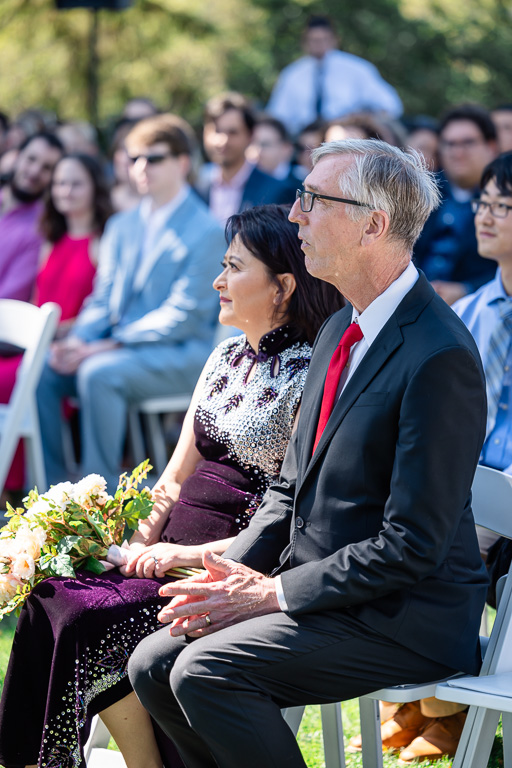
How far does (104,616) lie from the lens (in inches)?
92.2

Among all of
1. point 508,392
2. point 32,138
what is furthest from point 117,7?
point 508,392

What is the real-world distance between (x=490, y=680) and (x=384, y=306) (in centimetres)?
90

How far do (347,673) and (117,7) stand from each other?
961 cm

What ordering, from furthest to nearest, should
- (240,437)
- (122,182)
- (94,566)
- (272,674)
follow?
1. (122,182)
2. (240,437)
3. (94,566)
4. (272,674)

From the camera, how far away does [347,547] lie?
208cm

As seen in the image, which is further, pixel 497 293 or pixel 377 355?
pixel 497 293

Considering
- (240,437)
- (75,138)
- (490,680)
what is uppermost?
(75,138)

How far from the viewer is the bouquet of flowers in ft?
8.02

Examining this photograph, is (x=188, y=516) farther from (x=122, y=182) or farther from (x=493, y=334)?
(x=122, y=182)

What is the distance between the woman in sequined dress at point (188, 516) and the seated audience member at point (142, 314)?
8.49ft

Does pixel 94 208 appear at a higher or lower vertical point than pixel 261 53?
Result: lower

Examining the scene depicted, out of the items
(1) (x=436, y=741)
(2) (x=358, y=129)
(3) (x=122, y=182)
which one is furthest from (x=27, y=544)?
(3) (x=122, y=182)

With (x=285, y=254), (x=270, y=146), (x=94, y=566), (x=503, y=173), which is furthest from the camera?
(x=270, y=146)

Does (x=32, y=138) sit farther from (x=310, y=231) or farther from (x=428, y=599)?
(x=428, y=599)
